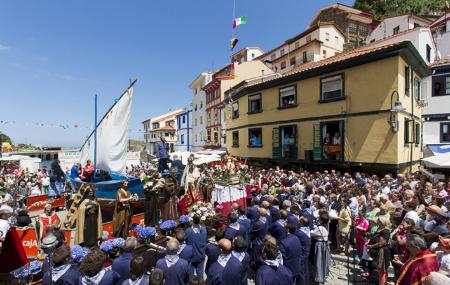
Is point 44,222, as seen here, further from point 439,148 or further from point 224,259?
point 439,148

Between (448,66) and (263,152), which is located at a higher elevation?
(448,66)

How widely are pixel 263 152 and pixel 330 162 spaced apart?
620cm

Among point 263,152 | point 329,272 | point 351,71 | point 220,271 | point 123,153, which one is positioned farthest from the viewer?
point 263,152

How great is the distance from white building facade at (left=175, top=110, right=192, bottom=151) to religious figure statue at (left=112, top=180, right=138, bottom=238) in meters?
39.6

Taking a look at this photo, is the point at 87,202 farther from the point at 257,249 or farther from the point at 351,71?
the point at 351,71

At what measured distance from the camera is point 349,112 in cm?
1619

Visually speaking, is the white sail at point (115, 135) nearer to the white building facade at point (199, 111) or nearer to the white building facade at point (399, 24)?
the white building facade at point (199, 111)

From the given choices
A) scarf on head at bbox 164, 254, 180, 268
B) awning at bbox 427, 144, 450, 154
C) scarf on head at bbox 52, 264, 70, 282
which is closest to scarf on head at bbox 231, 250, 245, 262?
scarf on head at bbox 164, 254, 180, 268

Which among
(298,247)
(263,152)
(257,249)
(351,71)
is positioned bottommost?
(257,249)

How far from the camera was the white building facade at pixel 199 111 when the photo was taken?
43062 mm

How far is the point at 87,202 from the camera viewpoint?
8266mm

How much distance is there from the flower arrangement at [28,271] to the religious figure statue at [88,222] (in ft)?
9.89

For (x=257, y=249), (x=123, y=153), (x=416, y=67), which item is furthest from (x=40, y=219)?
(x=416, y=67)

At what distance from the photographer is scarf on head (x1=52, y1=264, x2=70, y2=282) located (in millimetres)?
4088
